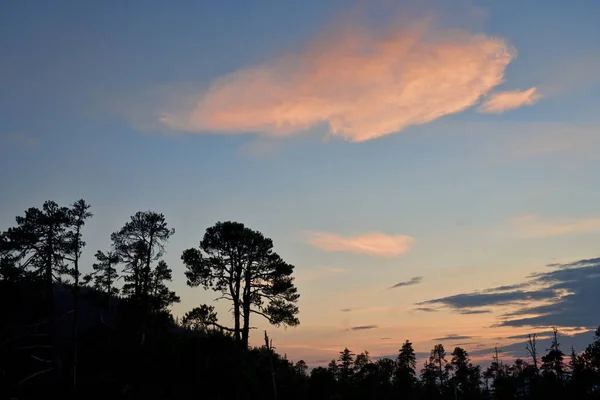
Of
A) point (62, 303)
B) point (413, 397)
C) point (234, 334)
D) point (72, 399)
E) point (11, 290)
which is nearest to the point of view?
point (72, 399)

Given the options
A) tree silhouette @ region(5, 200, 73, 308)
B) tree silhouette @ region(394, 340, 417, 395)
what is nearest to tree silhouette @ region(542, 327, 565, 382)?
tree silhouette @ region(394, 340, 417, 395)

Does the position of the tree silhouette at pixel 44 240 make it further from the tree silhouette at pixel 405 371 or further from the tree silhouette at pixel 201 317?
the tree silhouette at pixel 405 371

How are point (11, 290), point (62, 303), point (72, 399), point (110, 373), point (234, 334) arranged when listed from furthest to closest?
point (62, 303)
point (234, 334)
point (11, 290)
point (110, 373)
point (72, 399)

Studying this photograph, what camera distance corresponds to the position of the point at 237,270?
168 feet

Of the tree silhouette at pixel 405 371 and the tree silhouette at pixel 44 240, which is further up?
the tree silhouette at pixel 44 240

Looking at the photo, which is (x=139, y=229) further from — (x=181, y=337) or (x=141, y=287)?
(x=181, y=337)

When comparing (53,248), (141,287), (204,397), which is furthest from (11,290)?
(204,397)

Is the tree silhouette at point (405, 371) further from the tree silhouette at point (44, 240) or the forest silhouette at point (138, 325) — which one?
the tree silhouette at point (44, 240)

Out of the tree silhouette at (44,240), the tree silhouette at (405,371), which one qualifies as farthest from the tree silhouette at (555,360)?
the tree silhouette at (44,240)

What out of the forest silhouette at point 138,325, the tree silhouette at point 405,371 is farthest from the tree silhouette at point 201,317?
the tree silhouette at point 405,371

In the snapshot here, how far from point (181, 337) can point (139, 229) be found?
11.5 m

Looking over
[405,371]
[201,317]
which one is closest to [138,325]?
[201,317]

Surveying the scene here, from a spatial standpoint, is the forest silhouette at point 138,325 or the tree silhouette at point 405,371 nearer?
the forest silhouette at point 138,325

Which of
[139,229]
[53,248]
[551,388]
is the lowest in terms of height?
[551,388]
